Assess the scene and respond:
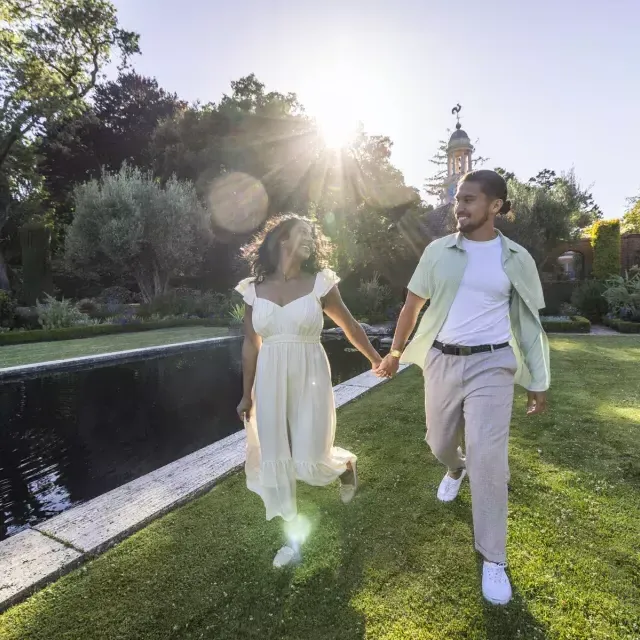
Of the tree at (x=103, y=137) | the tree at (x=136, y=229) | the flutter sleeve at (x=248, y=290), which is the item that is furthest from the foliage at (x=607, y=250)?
the tree at (x=103, y=137)

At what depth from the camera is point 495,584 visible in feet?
6.50

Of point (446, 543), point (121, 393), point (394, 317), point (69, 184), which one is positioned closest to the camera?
point (446, 543)

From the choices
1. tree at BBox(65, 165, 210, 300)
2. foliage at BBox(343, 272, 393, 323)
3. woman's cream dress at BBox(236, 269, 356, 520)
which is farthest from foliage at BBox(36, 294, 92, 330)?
woman's cream dress at BBox(236, 269, 356, 520)

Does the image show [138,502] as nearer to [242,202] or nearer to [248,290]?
[248,290]

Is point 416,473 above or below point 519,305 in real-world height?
below

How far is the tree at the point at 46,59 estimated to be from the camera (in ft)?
63.0

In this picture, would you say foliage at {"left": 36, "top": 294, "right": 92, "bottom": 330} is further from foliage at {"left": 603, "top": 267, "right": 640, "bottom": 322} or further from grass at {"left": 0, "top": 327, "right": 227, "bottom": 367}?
foliage at {"left": 603, "top": 267, "right": 640, "bottom": 322}

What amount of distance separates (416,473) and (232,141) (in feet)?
81.3

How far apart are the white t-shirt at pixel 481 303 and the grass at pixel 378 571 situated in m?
1.19

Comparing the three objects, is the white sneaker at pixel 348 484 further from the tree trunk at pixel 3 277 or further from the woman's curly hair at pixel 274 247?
the tree trunk at pixel 3 277

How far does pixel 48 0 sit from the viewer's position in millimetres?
19328

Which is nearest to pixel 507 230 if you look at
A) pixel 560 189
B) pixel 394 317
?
pixel 560 189

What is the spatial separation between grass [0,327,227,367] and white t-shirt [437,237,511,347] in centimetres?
930

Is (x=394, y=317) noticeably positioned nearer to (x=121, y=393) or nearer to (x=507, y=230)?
(x=507, y=230)
